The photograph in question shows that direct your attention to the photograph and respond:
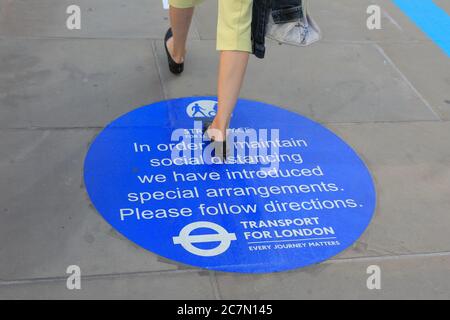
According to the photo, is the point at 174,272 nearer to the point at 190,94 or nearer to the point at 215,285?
the point at 215,285

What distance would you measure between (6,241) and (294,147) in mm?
1724

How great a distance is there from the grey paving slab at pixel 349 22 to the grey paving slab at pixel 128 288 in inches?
102

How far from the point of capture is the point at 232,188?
11.7ft

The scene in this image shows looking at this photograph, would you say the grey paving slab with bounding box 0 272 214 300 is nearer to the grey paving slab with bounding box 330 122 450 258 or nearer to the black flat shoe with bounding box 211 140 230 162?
the grey paving slab with bounding box 330 122 450 258

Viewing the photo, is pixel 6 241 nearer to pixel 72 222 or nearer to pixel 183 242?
pixel 72 222

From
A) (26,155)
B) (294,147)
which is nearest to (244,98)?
(294,147)

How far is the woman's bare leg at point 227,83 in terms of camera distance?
141 inches

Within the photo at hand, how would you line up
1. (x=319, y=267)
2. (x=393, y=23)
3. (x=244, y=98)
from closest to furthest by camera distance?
(x=319, y=267), (x=244, y=98), (x=393, y=23)

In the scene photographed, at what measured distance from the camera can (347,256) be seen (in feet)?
10.6

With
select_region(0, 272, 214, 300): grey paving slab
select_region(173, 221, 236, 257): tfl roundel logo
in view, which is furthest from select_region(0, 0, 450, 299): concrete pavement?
A: select_region(173, 221, 236, 257): tfl roundel logo

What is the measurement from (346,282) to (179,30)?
2.05 meters

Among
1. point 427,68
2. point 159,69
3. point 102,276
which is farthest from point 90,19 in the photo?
point 102,276

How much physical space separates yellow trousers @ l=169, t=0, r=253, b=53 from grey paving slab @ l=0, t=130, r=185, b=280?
3.33ft

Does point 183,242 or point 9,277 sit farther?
point 183,242
